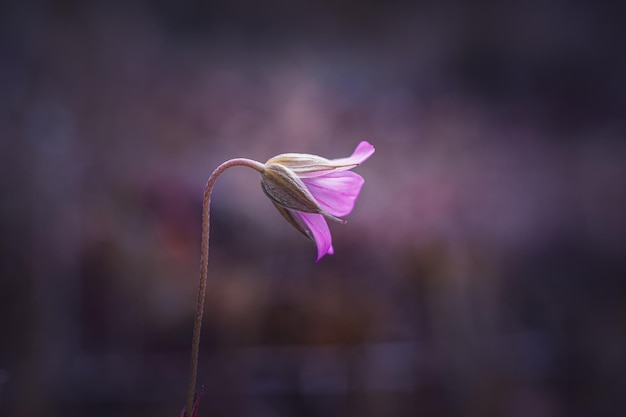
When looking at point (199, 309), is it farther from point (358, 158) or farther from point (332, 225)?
point (332, 225)

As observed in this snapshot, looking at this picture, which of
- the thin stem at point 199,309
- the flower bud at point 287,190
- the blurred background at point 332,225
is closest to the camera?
the thin stem at point 199,309

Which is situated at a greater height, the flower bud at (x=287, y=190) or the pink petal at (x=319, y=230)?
the flower bud at (x=287, y=190)

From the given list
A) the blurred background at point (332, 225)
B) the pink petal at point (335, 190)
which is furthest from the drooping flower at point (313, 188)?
the blurred background at point (332, 225)

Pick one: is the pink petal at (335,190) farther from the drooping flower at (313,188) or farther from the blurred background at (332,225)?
the blurred background at (332,225)

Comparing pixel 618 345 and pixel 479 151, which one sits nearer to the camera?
pixel 618 345

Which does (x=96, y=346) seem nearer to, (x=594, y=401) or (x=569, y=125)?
(x=594, y=401)

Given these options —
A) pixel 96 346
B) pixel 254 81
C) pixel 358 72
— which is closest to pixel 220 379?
pixel 96 346

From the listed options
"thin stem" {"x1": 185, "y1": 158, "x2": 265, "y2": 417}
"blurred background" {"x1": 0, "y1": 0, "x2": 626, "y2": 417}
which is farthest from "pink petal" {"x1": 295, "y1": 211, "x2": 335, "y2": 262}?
"blurred background" {"x1": 0, "y1": 0, "x2": 626, "y2": 417}
